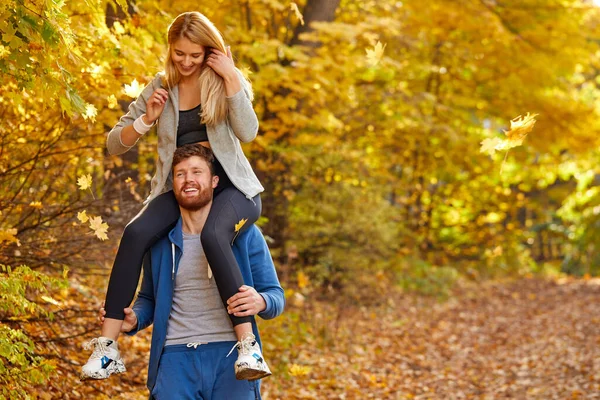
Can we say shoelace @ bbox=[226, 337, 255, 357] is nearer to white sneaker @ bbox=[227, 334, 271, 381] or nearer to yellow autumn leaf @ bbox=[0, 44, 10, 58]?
white sneaker @ bbox=[227, 334, 271, 381]

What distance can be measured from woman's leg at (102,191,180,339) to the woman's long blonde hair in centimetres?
47

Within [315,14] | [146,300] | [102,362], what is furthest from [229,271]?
[315,14]

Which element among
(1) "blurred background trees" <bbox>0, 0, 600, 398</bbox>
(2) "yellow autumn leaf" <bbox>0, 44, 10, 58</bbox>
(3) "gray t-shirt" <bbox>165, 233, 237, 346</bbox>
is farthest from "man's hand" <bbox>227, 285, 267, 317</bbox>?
(2) "yellow autumn leaf" <bbox>0, 44, 10, 58</bbox>

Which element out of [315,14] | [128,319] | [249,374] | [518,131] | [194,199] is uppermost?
[315,14]

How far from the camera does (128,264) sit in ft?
10.1

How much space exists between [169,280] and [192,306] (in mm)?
140

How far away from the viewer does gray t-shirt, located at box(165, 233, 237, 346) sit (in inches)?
123

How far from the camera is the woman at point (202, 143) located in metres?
3.03

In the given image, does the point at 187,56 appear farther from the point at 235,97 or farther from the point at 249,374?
the point at 249,374

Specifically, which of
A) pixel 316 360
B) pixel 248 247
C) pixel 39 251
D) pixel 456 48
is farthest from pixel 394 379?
pixel 456 48

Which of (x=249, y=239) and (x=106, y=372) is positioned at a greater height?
(x=249, y=239)

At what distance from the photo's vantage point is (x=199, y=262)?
10.4 ft

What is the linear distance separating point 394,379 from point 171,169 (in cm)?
488

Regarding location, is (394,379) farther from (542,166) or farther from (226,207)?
(542,166)
